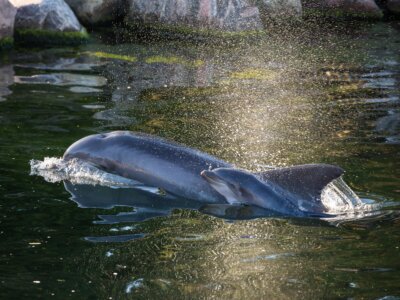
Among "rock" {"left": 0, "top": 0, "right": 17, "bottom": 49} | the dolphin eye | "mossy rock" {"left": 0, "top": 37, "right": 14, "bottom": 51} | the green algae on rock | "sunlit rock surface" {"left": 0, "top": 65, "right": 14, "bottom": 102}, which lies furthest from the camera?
"mossy rock" {"left": 0, "top": 37, "right": 14, "bottom": 51}

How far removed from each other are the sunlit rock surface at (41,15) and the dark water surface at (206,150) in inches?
33.2

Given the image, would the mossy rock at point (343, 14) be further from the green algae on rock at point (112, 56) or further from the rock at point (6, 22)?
the rock at point (6, 22)

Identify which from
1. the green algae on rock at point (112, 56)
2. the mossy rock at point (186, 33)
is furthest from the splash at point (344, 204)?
the mossy rock at point (186, 33)

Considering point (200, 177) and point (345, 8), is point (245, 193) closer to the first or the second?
point (200, 177)

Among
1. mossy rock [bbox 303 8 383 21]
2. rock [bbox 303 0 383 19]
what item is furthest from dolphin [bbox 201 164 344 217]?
rock [bbox 303 0 383 19]

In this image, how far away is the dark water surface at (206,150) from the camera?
242 inches

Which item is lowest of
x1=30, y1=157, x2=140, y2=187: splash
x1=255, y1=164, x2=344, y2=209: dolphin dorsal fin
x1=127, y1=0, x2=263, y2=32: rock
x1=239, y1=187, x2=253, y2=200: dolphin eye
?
x1=127, y1=0, x2=263, y2=32: rock

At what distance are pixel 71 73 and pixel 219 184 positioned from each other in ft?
24.3

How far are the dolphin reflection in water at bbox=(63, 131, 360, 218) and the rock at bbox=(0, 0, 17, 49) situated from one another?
319 inches

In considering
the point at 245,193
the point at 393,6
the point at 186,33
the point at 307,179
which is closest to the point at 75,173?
the point at 245,193

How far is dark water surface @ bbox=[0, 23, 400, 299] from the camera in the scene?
616 cm

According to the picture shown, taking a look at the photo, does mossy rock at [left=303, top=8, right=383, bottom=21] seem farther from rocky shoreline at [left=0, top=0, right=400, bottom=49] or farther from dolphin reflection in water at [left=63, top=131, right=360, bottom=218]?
dolphin reflection in water at [left=63, top=131, right=360, bottom=218]

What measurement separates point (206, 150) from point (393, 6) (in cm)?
1348

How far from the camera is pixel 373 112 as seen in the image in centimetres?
1212
